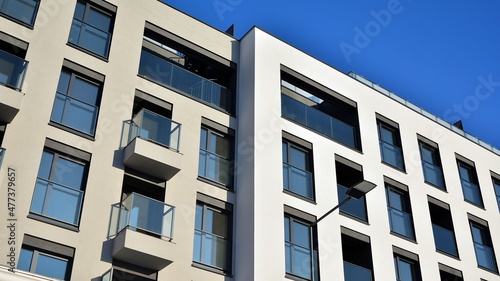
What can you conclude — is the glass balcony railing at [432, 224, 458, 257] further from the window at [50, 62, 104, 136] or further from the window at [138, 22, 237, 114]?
the window at [50, 62, 104, 136]

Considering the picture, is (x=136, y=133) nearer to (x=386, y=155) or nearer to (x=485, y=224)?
(x=386, y=155)

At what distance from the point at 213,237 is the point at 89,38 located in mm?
7026

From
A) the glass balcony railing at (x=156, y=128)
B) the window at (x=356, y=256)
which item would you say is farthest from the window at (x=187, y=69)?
the window at (x=356, y=256)

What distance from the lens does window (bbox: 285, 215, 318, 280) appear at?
1872 cm

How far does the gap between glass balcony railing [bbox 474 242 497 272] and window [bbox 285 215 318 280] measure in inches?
342

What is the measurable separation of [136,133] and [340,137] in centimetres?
818

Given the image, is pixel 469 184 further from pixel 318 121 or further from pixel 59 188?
pixel 59 188

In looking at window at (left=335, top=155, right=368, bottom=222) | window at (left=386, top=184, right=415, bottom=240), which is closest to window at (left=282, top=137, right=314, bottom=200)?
window at (left=335, top=155, right=368, bottom=222)

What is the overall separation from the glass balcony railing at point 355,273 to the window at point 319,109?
4.62 metres

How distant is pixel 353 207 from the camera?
70.5ft

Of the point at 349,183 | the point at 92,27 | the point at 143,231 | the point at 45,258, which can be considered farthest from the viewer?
the point at 349,183

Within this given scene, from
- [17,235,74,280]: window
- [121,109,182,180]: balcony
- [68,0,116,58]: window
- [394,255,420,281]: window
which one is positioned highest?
[68,0,116,58]: window

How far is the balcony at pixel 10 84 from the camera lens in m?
15.7

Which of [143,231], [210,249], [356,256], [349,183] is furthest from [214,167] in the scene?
[349,183]
